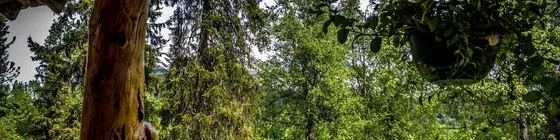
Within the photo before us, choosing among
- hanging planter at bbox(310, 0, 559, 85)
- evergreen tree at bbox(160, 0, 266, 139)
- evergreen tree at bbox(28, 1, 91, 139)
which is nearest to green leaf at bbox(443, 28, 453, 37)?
hanging planter at bbox(310, 0, 559, 85)

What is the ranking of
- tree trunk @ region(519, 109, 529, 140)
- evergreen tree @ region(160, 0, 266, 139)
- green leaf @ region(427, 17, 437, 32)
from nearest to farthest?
1. green leaf @ region(427, 17, 437, 32)
2. evergreen tree @ region(160, 0, 266, 139)
3. tree trunk @ region(519, 109, 529, 140)

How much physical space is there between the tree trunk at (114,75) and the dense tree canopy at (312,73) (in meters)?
0.33

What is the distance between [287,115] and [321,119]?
502mm

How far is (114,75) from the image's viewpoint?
66 cm

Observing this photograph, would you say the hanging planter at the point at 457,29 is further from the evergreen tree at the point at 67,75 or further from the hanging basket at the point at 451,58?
the evergreen tree at the point at 67,75

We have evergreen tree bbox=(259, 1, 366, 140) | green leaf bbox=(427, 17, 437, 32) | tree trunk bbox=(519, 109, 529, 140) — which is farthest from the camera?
evergreen tree bbox=(259, 1, 366, 140)

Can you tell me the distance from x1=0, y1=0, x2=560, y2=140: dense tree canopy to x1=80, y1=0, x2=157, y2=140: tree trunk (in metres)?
0.33

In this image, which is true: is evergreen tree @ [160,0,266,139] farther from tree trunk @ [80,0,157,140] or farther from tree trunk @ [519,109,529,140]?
tree trunk @ [519,109,529,140]

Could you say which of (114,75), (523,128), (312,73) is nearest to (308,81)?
(312,73)

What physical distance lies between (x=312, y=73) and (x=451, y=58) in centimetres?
445

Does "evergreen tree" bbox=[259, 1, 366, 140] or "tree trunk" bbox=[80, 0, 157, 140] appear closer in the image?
"tree trunk" bbox=[80, 0, 157, 140]

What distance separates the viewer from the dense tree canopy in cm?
53

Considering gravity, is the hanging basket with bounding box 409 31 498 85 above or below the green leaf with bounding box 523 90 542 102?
above

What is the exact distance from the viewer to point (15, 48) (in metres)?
4.97
